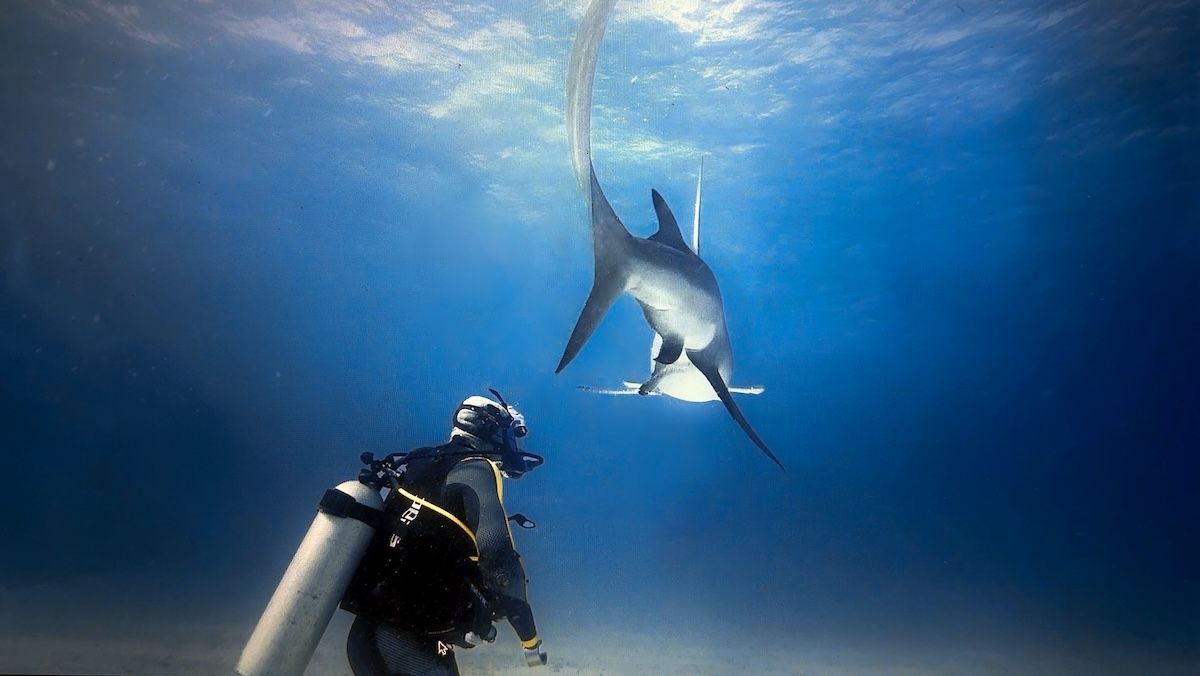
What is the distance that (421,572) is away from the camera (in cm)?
316

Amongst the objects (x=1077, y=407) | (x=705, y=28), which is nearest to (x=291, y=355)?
(x=705, y=28)

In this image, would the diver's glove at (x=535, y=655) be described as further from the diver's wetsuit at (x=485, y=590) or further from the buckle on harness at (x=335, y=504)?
the buckle on harness at (x=335, y=504)

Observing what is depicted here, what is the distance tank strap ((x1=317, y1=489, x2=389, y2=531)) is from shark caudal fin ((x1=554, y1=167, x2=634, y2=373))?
1.48 m

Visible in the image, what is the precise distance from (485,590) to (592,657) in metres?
9.88

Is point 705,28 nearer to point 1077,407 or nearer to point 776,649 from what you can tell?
point 776,649

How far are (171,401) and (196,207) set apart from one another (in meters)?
21.8

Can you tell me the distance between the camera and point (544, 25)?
545 inches

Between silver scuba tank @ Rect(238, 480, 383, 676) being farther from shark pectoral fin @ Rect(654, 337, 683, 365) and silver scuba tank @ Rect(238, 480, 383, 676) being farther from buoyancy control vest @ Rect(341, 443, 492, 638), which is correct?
shark pectoral fin @ Rect(654, 337, 683, 365)

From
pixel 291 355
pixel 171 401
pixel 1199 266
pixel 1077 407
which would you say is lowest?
pixel 171 401

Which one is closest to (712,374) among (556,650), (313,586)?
(313,586)

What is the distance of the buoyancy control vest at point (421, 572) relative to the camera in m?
3.11

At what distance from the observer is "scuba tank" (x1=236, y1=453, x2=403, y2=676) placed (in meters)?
3.09

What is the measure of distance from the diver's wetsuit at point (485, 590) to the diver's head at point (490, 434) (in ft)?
1.34

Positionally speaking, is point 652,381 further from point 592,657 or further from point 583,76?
point 592,657
